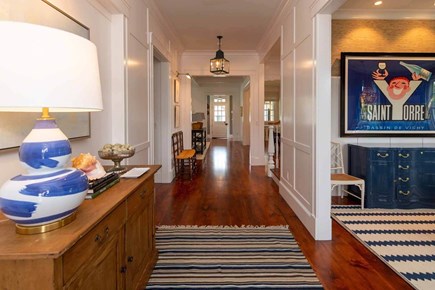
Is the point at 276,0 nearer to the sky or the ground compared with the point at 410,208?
nearer to the sky

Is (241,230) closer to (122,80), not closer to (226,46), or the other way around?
(122,80)

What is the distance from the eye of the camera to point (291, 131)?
4.05 metres

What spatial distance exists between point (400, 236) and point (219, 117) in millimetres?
13704

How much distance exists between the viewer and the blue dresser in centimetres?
386

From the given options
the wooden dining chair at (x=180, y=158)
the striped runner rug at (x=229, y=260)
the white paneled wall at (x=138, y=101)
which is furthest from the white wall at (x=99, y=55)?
the wooden dining chair at (x=180, y=158)

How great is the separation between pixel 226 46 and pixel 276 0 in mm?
2725

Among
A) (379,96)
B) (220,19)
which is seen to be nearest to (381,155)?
(379,96)

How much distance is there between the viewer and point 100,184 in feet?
5.12

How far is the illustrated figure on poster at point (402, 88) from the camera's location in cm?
425

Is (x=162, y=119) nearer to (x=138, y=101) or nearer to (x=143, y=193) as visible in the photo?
(x=138, y=101)

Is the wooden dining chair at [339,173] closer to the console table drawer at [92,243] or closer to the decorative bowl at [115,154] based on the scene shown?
the decorative bowl at [115,154]

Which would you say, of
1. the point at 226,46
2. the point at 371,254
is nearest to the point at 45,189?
the point at 371,254

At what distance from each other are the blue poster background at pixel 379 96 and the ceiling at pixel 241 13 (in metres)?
0.66

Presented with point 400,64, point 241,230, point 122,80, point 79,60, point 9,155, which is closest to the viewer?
point 79,60
